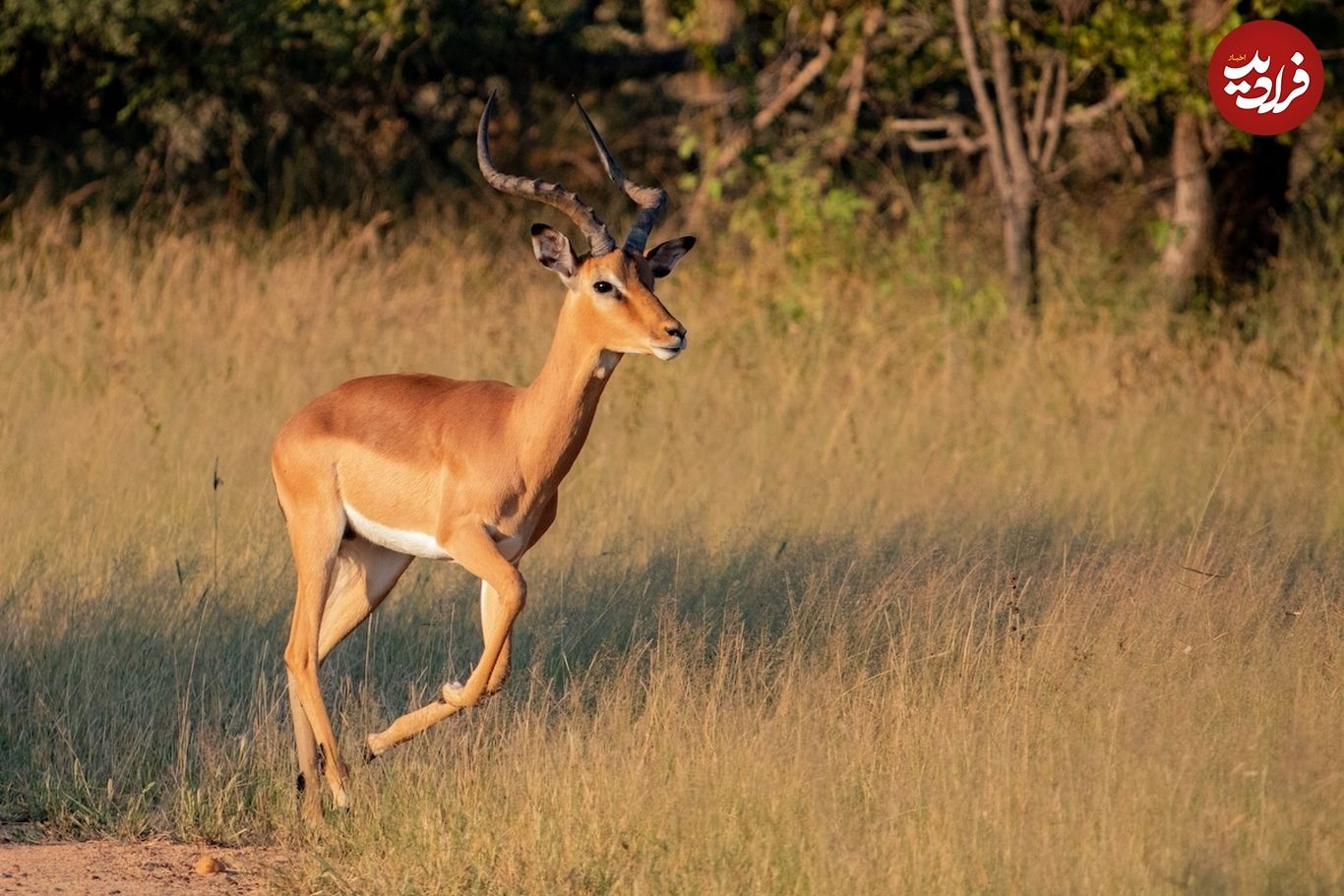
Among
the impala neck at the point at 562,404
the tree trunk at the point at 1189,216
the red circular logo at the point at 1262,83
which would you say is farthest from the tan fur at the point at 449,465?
the tree trunk at the point at 1189,216

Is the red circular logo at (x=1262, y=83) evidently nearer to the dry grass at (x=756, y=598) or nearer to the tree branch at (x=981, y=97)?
the dry grass at (x=756, y=598)

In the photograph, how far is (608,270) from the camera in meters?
5.16

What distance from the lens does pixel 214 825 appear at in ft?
16.4

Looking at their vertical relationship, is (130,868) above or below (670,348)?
below

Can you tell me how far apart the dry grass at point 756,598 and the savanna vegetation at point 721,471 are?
0.02m

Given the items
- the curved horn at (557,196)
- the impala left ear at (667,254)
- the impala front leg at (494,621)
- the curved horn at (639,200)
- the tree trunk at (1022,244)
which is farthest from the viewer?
the tree trunk at (1022,244)

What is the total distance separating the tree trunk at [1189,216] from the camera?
11789mm

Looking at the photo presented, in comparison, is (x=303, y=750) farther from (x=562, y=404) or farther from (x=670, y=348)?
(x=670, y=348)

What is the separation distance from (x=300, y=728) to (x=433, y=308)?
246 inches

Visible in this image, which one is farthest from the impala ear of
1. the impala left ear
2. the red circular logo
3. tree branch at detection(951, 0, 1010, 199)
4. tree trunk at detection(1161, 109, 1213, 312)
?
tree trunk at detection(1161, 109, 1213, 312)

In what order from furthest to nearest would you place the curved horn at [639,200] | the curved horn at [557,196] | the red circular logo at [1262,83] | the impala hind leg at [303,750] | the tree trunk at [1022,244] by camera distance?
the tree trunk at [1022,244] < the red circular logo at [1262,83] < the curved horn at [639,200] < the curved horn at [557,196] < the impala hind leg at [303,750]

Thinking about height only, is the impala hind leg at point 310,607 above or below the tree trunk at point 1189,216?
below

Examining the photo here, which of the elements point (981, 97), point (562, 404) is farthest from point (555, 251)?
point (981, 97)

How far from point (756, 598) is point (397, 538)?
192cm
